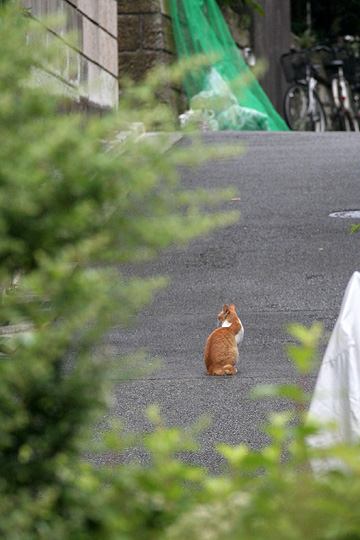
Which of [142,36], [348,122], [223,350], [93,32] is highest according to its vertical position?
[142,36]

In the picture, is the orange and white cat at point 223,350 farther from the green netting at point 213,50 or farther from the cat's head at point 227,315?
the green netting at point 213,50

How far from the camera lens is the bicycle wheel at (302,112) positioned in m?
21.4

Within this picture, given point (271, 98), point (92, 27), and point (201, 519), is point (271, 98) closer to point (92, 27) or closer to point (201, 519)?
point (92, 27)

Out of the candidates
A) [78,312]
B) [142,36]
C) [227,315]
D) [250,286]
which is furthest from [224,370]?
[142,36]

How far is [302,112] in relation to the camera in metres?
21.8

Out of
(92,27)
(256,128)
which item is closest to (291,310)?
(92,27)

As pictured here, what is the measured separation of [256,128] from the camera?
62.1 ft

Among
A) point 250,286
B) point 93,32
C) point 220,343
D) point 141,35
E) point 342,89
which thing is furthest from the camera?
point 342,89

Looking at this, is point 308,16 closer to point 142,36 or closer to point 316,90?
point 316,90

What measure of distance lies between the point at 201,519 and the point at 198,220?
43cm

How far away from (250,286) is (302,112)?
1279cm

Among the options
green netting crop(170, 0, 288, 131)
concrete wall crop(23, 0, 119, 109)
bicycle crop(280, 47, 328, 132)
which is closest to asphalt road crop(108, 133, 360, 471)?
concrete wall crop(23, 0, 119, 109)

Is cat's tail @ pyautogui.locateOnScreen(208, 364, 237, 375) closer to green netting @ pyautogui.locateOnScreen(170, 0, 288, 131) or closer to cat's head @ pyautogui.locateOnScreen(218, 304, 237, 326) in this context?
cat's head @ pyautogui.locateOnScreen(218, 304, 237, 326)

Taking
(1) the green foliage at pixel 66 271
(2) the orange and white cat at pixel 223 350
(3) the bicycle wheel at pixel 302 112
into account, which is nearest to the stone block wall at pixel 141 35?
(3) the bicycle wheel at pixel 302 112
